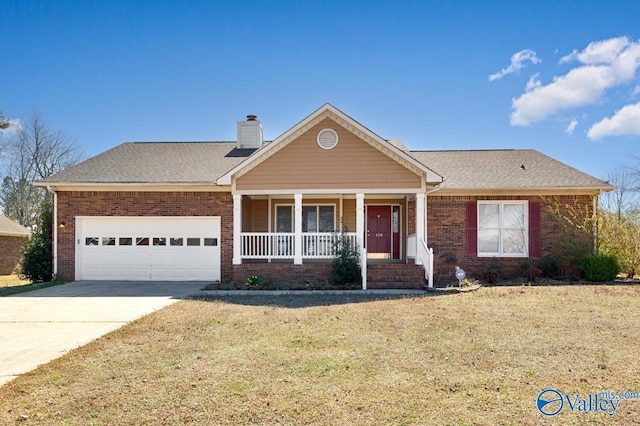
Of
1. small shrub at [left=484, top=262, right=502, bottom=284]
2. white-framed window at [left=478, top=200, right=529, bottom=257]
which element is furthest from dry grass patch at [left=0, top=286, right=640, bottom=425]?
white-framed window at [left=478, top=200, right=529, bottom=257]

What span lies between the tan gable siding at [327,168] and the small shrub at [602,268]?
20.9ft

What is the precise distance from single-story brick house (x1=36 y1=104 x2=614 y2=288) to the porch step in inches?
1.2

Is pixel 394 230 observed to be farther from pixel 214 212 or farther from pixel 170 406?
pixel 170 406

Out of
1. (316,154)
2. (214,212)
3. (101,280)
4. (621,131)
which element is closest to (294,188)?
(316,154)

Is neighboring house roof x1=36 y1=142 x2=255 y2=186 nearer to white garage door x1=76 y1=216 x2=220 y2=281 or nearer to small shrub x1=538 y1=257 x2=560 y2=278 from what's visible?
white garage door x1=76 y1=216 x2=220 y2=281

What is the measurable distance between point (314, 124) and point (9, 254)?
20.2 metres

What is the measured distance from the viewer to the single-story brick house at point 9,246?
22.4 m

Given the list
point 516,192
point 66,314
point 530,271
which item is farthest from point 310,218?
point 66,314

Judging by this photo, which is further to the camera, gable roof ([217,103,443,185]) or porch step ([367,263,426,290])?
gable roof ([217,103,443,185])

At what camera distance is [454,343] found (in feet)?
20.6

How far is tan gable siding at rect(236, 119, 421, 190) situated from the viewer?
42.4ft

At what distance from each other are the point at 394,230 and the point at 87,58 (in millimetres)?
13730

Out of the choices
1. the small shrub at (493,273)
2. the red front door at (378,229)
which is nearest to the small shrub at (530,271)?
the small shrub at (493,273)

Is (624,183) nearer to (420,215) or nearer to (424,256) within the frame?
(420,215)
